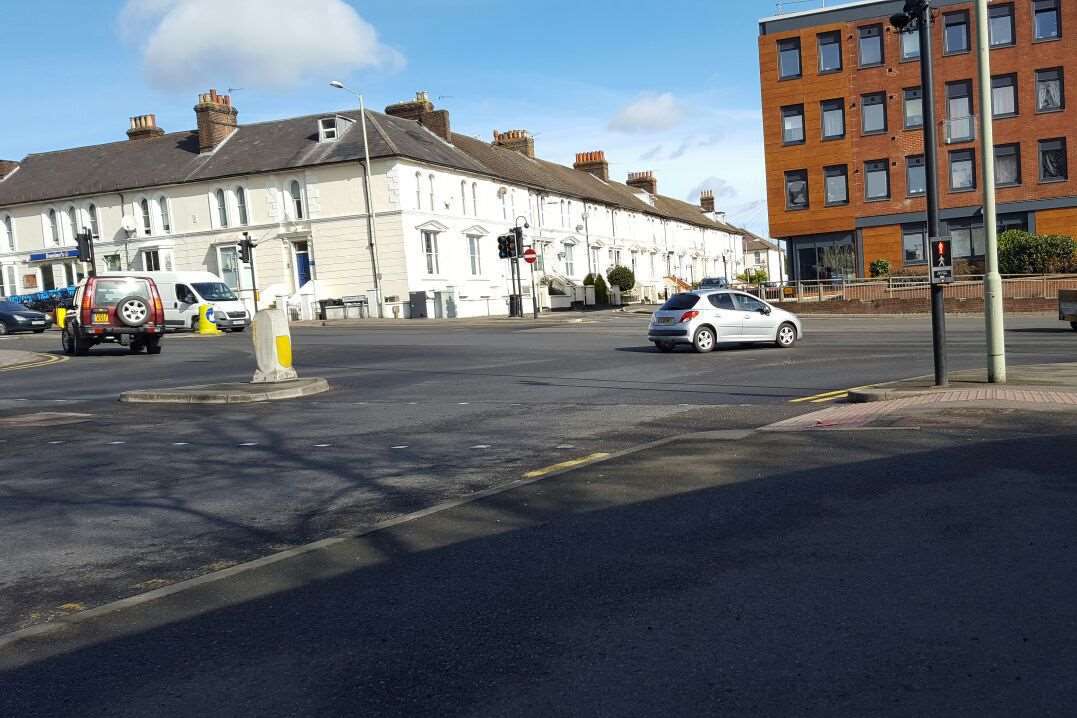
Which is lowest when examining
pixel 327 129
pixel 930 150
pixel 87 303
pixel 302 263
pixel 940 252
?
pixel 940 252

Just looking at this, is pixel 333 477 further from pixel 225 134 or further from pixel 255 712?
pixel 225 134

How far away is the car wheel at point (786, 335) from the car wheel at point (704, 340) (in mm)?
1875

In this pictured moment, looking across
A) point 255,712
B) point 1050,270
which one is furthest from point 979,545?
point 1050,270

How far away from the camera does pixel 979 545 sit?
583 centimetres

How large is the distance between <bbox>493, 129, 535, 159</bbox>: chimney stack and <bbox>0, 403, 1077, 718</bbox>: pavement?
63416 mm

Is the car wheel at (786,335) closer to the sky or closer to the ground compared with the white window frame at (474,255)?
closer to the ground

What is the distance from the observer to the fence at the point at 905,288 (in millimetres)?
36781

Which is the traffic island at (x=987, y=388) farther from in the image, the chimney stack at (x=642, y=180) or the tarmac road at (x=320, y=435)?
the chimney stack at (x=642, y=180)

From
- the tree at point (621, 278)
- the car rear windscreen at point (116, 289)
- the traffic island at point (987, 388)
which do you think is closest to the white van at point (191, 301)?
the car rear windscreen at point (116, 289)

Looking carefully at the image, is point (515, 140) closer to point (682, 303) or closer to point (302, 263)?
point (302, 263)

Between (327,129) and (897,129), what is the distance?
27.1 m

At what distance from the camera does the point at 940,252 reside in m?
13.0

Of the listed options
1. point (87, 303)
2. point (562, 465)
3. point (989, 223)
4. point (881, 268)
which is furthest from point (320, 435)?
point (881, 268)

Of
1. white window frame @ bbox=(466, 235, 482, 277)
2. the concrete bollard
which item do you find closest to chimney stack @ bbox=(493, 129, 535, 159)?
white window frame @ bbox=(466, 235, 482, 277)
